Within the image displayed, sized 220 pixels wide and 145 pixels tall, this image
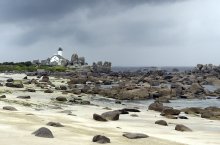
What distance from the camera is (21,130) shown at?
19.9 m

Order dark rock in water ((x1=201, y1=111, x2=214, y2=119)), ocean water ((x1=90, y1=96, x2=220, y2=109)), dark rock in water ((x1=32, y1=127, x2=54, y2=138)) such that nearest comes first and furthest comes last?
dark rock in water ((x1=32, y1=127, x2=54, y2=138)) < dark rock in water ((x1=201, y1=111, x2=214, y2=119)) < ocean water ((x1=90, y1=96, x2=220, y2=109))

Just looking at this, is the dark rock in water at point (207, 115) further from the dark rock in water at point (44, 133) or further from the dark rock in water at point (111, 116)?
the dark rock in water at point (44, 133)

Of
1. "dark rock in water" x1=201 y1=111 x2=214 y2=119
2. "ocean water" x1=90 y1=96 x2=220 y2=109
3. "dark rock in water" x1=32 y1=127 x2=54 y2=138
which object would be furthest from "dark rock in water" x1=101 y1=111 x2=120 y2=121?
"ocean water" x1=90 y1=96 x2=220 y2=109

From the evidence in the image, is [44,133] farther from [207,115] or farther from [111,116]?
[207,115]

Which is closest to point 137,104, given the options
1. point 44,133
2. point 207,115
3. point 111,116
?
point 207,115

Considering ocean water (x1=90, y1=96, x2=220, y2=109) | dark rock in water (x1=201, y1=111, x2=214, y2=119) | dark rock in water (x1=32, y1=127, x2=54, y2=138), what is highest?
dark rock in water (x1=32, y1=127, x2=54, y2=138)

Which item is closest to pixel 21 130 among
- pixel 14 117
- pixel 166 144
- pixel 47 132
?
pixel 47 132

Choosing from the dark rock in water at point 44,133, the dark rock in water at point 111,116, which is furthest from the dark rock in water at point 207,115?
the dark rock in water at point 44,133

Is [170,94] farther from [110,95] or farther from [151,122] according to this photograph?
[151,122]

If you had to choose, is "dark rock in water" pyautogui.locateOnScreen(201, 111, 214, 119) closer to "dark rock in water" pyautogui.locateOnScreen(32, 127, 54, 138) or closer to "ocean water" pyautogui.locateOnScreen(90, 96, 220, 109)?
"ocean water" pyautogui.locateOnScreen(90, 96, 220, 109)

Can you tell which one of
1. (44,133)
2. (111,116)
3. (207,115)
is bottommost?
(207,115)

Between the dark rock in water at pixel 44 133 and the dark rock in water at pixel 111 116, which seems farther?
the dark rock in water at pixel 111 116

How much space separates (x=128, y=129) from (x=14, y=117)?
691cm

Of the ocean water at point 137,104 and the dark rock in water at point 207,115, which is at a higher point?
the dark rock in water at point 207,115
